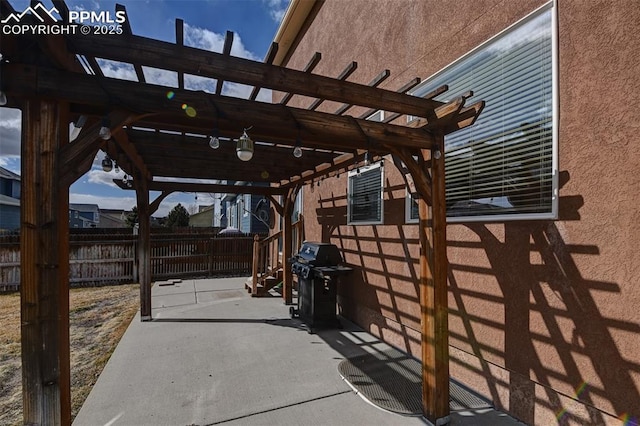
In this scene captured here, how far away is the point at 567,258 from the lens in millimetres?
2551

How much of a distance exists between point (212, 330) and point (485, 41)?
5407 mm

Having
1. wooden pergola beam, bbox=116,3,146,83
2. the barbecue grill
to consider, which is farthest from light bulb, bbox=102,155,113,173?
the barbecue grill

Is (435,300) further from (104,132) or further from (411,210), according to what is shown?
(104,132)

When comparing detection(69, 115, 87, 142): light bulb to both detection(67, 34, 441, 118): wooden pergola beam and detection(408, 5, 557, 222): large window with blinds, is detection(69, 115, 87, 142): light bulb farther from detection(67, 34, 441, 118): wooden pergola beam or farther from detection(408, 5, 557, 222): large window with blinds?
detection(408, 5, 557, 222): large window with blinds

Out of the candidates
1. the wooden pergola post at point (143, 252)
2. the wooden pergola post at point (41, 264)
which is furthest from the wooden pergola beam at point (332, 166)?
the wooden pergola post at point (41, 264)

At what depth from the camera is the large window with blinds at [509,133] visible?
2756 millimetres

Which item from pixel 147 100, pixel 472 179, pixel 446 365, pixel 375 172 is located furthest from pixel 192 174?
pixel 446 365

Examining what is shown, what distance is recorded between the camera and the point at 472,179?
3490mm

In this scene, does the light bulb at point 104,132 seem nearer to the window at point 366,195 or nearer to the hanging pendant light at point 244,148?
the hanging pendant light at point 244,148

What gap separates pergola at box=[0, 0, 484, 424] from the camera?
1.92 metres

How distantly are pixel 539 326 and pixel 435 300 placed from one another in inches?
34.0

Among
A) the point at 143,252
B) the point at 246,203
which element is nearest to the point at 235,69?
the point at 143,252

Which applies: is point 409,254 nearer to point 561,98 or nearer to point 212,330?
point 561,98

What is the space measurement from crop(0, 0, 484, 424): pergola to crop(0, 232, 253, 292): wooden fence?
26.3ft
